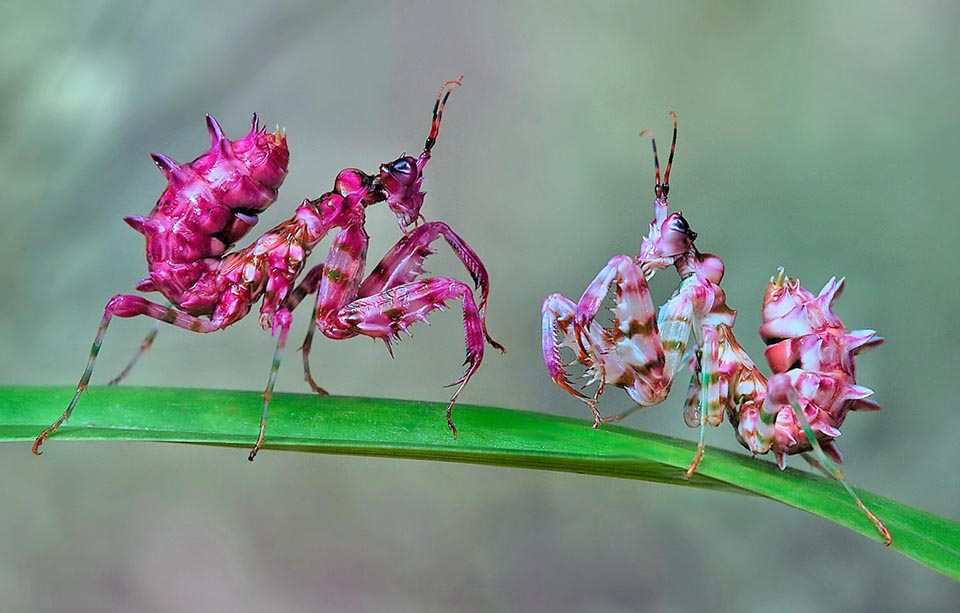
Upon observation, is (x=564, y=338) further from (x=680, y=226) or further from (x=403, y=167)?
(x=403, y=167)

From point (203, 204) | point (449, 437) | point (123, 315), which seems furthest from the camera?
point (203, 204)

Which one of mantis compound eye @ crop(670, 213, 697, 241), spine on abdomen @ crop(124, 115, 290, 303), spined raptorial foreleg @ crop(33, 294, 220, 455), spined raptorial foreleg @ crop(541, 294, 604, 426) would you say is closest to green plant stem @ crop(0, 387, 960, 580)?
spined raptorial foreleg @ crop(33, 294, 220, 455)

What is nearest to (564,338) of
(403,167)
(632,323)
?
(632,323)

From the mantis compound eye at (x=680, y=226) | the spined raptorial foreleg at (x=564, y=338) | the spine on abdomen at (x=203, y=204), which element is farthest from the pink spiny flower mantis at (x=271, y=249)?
the mantis compound eye at (x=680, y=226)

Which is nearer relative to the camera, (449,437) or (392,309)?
(449,437)

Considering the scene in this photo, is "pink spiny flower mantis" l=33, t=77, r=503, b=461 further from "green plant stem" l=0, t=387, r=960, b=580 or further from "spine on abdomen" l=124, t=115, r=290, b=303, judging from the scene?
"green plant stem" l=0, t=387, r=960, b=580

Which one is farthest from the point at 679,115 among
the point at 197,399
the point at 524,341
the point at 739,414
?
the point at 197,399

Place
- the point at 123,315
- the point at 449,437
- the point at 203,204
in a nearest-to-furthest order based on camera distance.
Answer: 1. the point at 449,437
2. the point at 123,315
3. the point at 203,204

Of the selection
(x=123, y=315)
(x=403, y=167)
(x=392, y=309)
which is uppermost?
(x=403, y=167)
